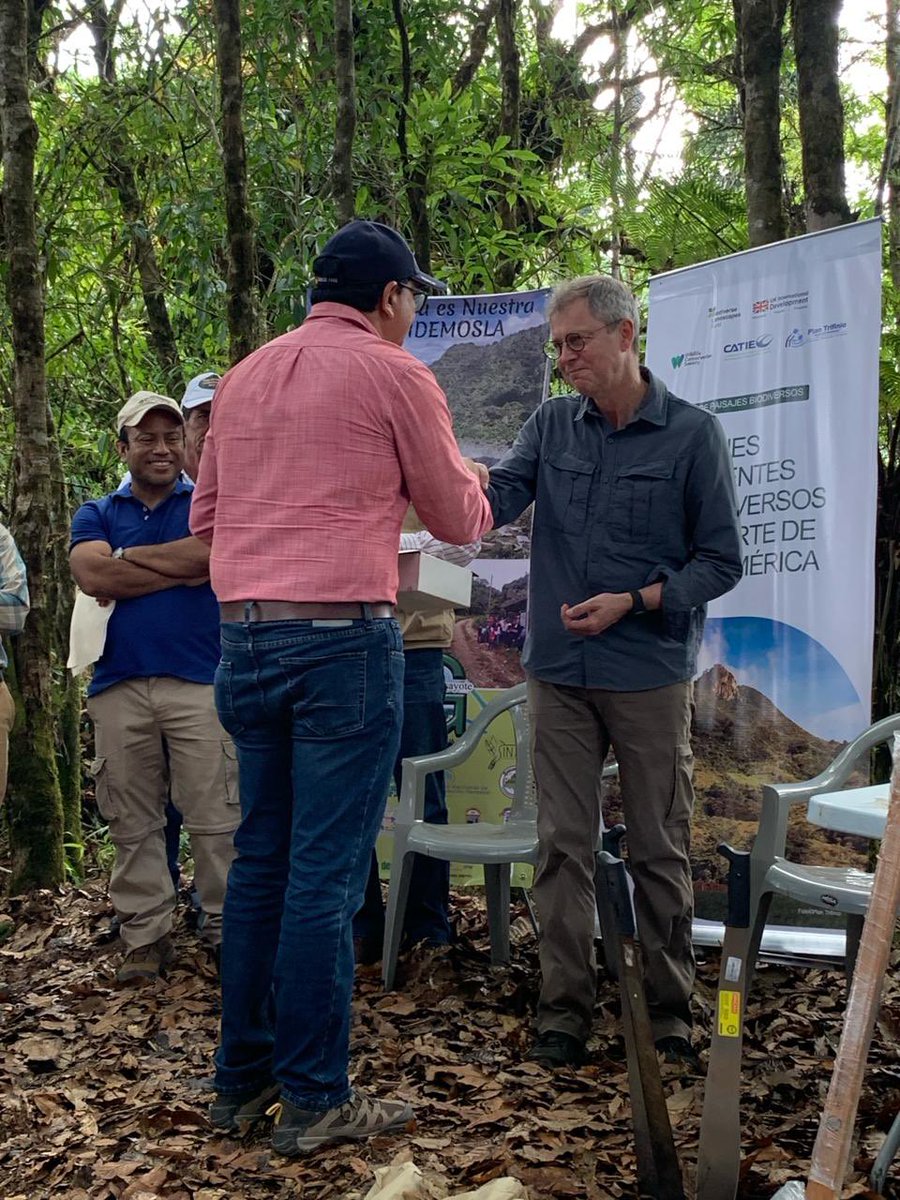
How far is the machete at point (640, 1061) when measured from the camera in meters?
2.40

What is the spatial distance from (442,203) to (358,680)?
5524 mm

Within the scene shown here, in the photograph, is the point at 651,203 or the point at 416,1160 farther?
the point at 651,203

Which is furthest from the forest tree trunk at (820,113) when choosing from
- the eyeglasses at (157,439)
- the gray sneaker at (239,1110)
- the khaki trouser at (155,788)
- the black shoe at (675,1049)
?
the gray sneaker at (239,1110)

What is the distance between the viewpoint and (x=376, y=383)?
2.71 meters

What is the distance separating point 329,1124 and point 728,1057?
3.11 ft

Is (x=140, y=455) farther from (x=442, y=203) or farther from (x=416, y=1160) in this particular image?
(x=442, y=203)

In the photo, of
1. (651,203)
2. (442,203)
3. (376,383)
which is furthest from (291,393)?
(442,203)

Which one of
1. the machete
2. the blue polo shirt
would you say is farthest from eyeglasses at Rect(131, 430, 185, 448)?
the machete

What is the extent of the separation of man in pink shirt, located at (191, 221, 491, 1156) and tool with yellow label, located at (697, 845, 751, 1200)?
2.67ft

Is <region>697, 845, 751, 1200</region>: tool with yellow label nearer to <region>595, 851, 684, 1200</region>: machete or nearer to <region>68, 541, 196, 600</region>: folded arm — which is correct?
<region>595, 851, 684, 1200</region>: machete

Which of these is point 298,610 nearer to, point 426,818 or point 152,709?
point 152,709

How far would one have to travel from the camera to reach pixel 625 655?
11.0 feet

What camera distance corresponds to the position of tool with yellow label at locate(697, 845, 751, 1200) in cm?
229

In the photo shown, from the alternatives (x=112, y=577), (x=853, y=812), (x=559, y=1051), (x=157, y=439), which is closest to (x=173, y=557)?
(x=112, y=577)
